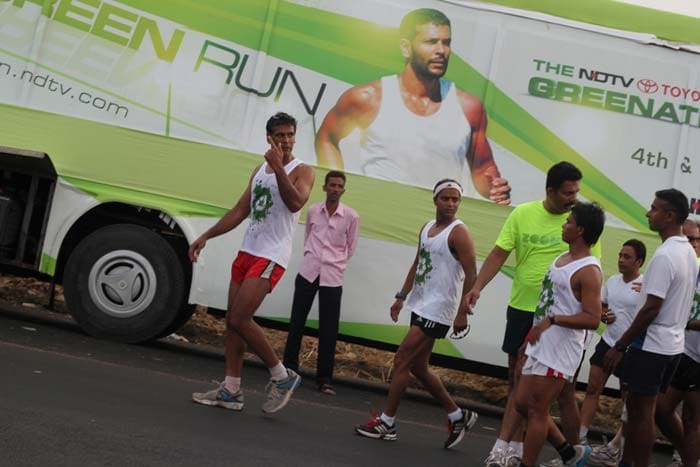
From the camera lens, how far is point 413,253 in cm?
1157

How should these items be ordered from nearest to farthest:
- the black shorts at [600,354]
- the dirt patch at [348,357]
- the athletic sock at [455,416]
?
the athletic sock at [455,416], the black shorts at [600,354], the dirt patch at [348,357]

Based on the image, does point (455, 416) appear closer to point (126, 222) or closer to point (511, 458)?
point (511, 458)

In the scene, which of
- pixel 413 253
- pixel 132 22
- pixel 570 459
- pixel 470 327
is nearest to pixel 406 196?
pixel 413 253

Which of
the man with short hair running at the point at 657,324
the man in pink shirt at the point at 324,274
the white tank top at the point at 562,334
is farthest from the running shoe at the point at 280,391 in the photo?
the man in pink shirt at the point at 324,274

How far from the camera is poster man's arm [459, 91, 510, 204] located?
1162cm

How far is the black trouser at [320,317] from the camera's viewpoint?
11508mm

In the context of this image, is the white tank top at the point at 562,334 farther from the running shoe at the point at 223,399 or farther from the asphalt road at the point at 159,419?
the running shoe at the point at 223,399

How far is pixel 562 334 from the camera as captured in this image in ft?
25.2

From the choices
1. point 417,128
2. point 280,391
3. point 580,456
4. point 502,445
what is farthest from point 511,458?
point 417,128

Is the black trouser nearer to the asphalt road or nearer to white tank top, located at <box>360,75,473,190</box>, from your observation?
the asphalt road

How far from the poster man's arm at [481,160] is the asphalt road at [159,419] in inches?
74.4

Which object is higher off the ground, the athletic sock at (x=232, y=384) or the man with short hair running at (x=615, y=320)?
the man with short hair running at (x=615, y=320)

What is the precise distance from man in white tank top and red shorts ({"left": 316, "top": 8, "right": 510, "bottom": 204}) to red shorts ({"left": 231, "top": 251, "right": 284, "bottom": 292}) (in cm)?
283

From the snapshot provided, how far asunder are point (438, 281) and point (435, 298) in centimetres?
11
